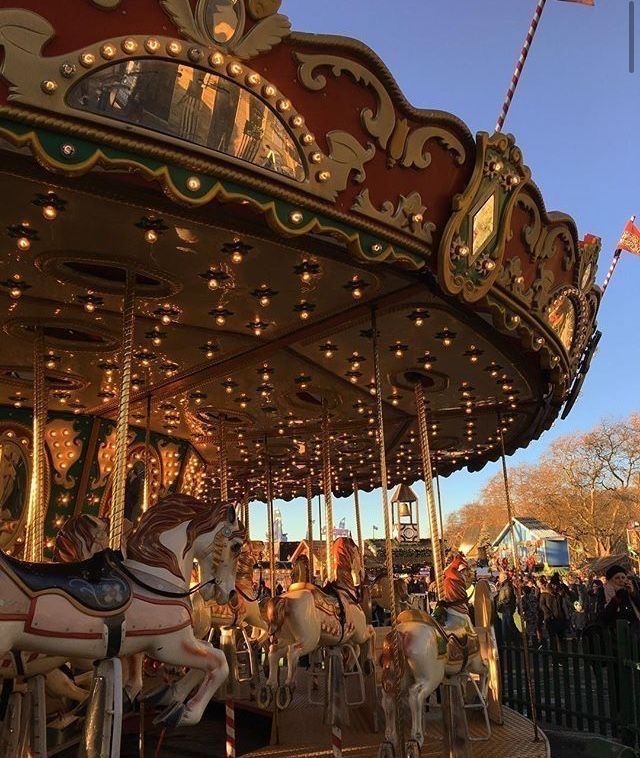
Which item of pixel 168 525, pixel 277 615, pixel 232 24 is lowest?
pixel 277 615

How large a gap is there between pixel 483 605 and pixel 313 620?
2.36 m

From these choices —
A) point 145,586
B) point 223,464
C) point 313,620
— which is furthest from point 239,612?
point 145,586

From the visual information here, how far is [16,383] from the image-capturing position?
30.4ft

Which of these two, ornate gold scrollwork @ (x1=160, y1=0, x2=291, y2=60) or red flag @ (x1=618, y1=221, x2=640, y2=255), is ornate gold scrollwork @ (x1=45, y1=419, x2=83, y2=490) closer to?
ornate gold scrollwork @ (x1=160, y1=0, x2=291, y2=60)

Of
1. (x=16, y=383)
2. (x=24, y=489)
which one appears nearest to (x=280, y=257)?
(x=16, y=383)

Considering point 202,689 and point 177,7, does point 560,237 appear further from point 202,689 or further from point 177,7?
point 202,689

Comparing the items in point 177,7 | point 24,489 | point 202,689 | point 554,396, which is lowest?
point 202,689

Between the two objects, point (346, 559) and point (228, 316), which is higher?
point (228, 316)

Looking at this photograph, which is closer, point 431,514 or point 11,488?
point 431,514

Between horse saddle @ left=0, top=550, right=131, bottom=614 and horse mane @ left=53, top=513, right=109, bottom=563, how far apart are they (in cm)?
112

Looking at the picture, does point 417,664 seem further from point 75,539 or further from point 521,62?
point 521,62

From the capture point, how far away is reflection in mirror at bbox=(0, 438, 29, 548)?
9.64m

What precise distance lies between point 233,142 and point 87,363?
5315mm

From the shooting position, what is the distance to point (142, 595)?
4.34m
